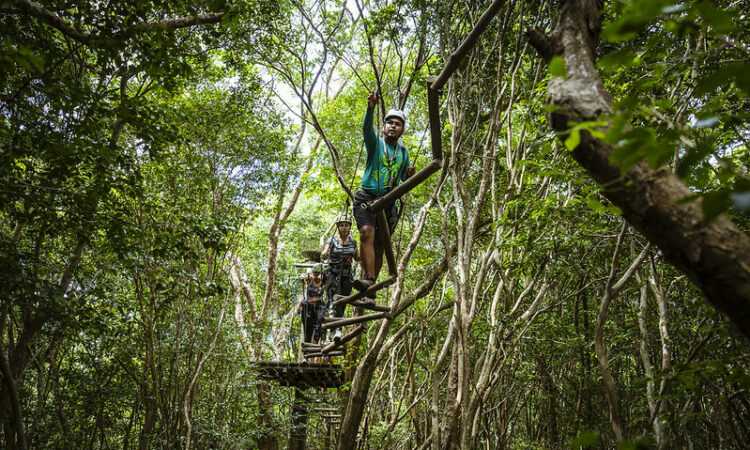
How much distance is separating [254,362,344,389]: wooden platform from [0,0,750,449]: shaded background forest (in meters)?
0.32

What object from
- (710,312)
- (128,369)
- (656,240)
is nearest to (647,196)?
(656,240)

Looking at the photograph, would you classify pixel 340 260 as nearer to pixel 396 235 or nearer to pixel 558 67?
pixel 558 67

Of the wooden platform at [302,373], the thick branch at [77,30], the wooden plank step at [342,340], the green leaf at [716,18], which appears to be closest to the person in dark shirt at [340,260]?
the wooden plank step at [342,340]

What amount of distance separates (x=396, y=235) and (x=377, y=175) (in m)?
7.44

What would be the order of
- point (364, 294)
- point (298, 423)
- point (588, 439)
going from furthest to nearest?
point (298, 423)
point (364, 294)
point (588, 439)

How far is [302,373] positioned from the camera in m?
9.29

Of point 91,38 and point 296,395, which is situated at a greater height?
point 91,38

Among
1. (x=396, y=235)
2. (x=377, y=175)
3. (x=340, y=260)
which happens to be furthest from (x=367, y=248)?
(x=396, y=235)

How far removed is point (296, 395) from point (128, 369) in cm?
398

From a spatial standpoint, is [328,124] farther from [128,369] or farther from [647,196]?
[647,196]

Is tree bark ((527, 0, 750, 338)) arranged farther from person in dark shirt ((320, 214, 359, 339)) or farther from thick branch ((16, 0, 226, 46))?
person in dark shirt ((320, 214, 359, 339))

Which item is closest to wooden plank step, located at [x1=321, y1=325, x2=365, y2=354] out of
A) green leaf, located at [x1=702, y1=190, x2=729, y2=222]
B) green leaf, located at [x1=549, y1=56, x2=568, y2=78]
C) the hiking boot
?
the hiking boot

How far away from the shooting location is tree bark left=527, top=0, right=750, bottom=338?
0.98m

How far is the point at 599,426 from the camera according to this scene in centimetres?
814
